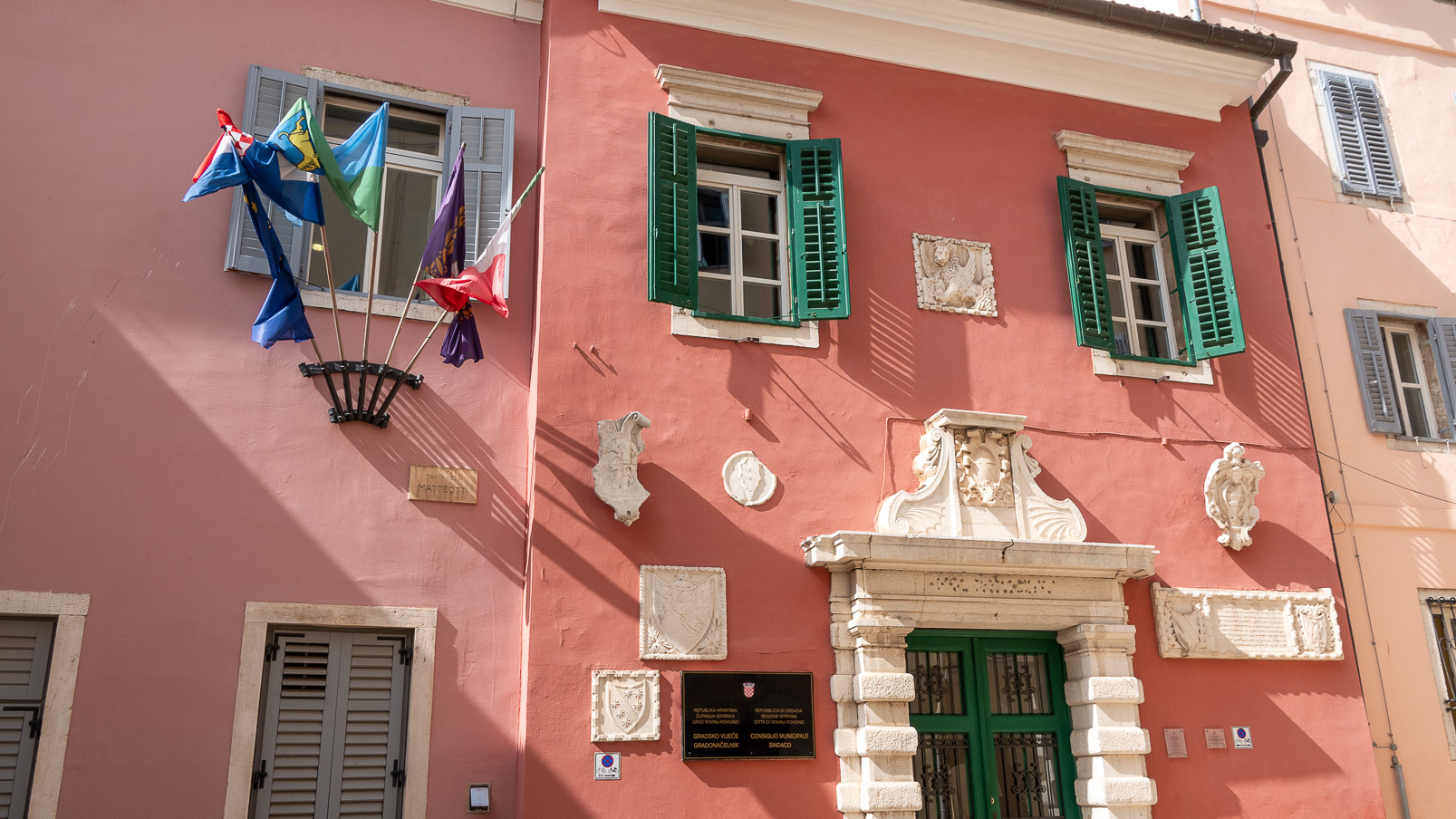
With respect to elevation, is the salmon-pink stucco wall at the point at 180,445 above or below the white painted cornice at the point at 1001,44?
below

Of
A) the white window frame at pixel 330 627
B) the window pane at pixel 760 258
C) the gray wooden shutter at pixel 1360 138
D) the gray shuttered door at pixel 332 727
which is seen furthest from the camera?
the gray wooden shutter at pixel 1360 138

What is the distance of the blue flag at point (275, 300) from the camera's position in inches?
259

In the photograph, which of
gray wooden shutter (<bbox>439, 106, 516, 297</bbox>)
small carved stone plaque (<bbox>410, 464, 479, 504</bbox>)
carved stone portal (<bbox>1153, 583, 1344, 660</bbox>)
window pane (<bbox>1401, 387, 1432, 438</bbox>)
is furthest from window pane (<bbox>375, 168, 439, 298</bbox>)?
window pane (<bbox>1401, 387, 1432, 438</bbox>)

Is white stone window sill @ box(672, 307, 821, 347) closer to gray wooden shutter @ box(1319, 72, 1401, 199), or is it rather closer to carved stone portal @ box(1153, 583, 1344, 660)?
carved stone portal @ box(1153, 583, 1344, 660)

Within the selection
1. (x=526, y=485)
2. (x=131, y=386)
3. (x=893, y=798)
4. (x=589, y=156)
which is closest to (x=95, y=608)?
(x=131, y=386)

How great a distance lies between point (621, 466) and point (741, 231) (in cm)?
212

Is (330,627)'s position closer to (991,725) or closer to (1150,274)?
(991,725)

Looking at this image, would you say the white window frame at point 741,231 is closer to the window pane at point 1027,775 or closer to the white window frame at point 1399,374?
the window pane at point 1027,775

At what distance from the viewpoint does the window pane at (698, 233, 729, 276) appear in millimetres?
8070

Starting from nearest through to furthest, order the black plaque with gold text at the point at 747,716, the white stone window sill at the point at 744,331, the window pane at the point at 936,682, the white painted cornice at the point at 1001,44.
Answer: the black plaque with gold text at the point at 747,716 < the window pane at the point at 936,682 < the white stone window sill at the point at 744,331 < the white painted cornice at the point at 1001,44

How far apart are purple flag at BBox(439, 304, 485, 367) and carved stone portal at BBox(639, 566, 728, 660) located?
5.67 ft

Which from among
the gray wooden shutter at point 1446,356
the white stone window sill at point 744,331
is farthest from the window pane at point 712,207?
the gray wooden shutter at point 1446,356

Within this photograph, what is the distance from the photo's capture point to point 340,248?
25.1 feet

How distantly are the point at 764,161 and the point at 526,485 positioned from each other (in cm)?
302
